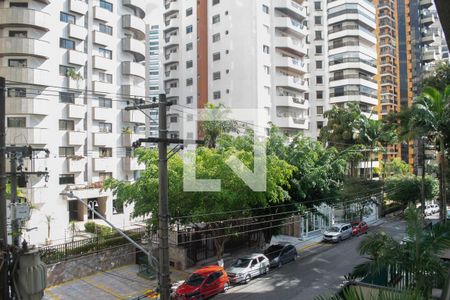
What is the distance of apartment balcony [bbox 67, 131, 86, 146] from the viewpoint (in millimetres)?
29625

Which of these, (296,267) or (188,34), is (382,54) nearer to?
(188,34)

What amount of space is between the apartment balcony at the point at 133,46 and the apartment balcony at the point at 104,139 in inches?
307

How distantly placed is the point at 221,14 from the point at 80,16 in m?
16.3

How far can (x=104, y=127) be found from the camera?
3281cm

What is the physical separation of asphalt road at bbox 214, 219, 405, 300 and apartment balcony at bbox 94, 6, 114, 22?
24.2 m

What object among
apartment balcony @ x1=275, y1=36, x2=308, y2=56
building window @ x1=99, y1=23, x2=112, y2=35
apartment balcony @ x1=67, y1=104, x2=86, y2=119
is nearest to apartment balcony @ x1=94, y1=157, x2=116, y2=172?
apartment balcony @ x1=67, y1=104, x2=86, y2=119

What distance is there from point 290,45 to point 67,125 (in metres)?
25.7

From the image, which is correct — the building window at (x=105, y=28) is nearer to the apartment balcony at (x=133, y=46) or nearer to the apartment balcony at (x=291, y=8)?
the apartment balcony at (x=133, y=46)

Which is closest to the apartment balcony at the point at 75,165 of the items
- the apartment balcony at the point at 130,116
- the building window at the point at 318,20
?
the apartment balcony at the point at 130,116

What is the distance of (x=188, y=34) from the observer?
47438 millimetres

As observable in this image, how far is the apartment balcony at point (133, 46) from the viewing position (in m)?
34.4

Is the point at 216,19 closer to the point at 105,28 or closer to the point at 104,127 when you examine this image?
the point at 105,28

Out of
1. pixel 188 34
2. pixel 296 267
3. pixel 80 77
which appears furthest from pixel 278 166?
pixel 188 34

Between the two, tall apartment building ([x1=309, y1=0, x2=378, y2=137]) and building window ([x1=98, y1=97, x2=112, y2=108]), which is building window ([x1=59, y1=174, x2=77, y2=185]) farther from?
tall apartment building ([x1=309, y1=0, x2=378, y2=137])
